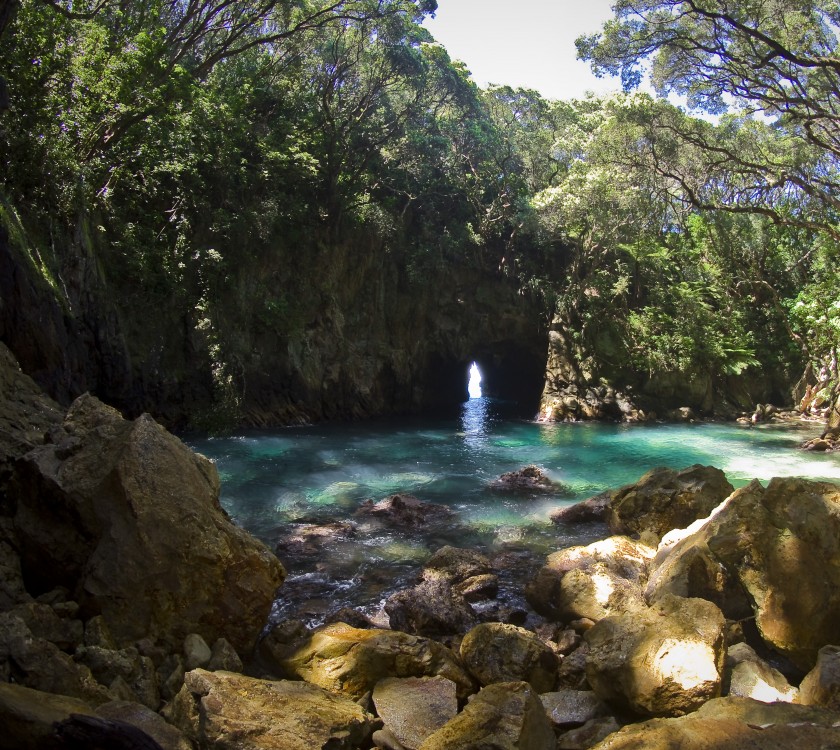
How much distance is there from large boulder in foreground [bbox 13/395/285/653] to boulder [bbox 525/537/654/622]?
3197 mm

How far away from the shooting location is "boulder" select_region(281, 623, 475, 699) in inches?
203

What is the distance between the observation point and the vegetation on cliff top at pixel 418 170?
1371cm

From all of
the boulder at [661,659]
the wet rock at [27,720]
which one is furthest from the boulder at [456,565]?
the wet rock at [27,720]

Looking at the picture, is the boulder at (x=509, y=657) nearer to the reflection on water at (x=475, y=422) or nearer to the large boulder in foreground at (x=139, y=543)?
the large boulder in foreground at (x=139, y=543)

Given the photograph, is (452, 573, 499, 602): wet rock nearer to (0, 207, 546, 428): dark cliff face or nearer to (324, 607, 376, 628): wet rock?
(324, 607, 376, 628): wet rock

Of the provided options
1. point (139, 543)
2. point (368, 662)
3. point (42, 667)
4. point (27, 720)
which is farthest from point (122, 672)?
point (368, 662)

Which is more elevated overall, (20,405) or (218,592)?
(20,405)

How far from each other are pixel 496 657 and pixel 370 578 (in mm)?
2935

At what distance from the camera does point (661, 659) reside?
4762 millimetres

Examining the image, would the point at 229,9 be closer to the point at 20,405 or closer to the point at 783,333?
the point at 20,405

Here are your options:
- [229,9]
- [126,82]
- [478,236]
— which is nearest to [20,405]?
[126,82]

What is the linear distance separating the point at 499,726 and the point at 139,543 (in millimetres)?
3199

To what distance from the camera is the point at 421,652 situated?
536 centimetres

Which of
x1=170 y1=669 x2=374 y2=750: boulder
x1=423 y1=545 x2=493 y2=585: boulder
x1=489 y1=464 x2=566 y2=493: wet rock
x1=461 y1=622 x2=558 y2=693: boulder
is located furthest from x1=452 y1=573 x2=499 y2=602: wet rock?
x1=489 y1=464 x2=566 y2=493: wet rock
